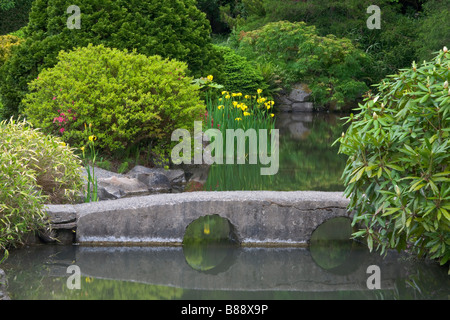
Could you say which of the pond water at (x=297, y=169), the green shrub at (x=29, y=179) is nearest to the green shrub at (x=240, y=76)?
the pond water at (x=297, y=169)

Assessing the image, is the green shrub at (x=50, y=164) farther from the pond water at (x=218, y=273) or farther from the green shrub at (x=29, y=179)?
the pond water at (x=218, y=273)

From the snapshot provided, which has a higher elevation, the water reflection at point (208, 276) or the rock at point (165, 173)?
the rock at point (165, 173)

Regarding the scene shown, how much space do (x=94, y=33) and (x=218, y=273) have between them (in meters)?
6.61

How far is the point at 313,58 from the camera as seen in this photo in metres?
20.3

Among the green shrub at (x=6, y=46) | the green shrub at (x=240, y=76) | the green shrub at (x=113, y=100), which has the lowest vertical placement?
the green shrub at (x=113, y=100)

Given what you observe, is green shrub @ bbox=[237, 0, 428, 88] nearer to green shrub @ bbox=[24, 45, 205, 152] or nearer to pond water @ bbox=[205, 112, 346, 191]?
pond water @ bbox=[205, 112, 346, 191]

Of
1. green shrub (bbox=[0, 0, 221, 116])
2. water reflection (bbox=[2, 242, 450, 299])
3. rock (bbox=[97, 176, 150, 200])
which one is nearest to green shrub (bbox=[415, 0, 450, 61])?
green shrub (bbox=[0, 0, 221, 116])

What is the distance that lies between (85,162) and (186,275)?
3.57 meters

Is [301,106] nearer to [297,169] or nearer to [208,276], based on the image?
[297,169]

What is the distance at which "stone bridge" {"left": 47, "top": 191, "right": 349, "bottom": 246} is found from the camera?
6.02m

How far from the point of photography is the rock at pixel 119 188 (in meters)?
7.56

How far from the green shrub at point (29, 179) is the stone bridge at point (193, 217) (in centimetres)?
31

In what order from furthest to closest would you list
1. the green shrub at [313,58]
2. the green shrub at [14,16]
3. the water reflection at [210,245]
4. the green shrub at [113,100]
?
the green shrub at [14,16] < the green shrub at [313,58] < the green shrub at [113,100] < the water reflection at [210,245]

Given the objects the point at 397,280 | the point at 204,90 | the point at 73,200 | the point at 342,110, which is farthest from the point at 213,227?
the point at 342,110
